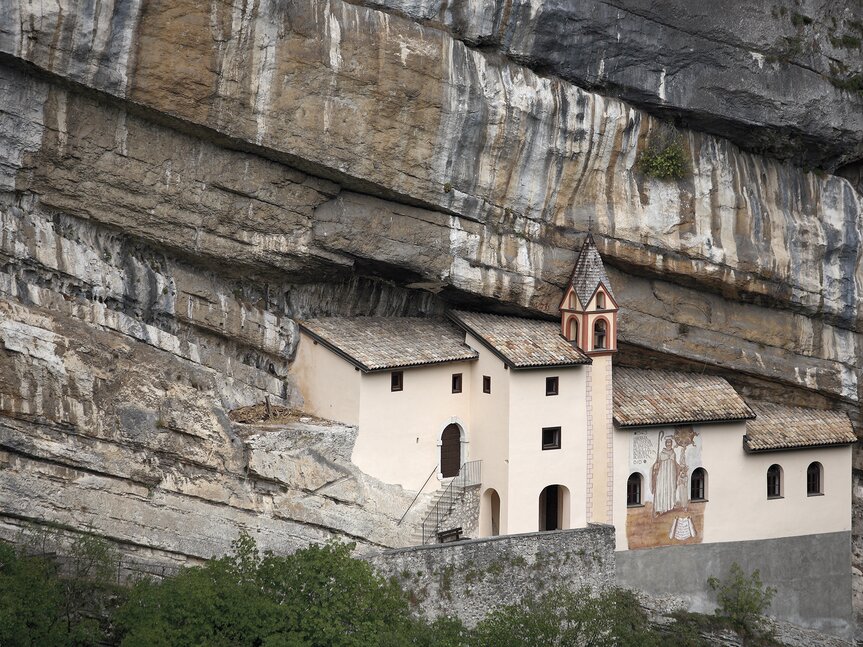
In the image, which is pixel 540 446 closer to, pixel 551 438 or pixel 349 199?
pixel 551 438

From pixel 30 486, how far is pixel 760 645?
21.2m

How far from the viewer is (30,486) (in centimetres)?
3775

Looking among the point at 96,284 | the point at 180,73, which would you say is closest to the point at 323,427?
the point at 96,284

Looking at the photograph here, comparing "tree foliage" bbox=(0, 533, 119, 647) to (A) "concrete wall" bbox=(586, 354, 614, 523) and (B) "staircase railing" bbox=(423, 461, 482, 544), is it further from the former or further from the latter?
(A) "concrete wall" bbox=(586, 354, 614, 523)

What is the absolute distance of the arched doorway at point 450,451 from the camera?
44438mm

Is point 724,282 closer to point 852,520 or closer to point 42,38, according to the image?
point 852,520

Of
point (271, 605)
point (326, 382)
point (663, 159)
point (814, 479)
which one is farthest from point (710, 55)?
point (271, 605)

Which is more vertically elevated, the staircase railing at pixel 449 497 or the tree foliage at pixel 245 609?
the staircase railing at pixel 449 497

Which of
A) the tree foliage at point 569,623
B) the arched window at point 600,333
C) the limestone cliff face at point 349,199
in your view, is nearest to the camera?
the limestone cliff face at point 349,199

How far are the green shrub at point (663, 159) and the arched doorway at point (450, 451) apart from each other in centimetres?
905

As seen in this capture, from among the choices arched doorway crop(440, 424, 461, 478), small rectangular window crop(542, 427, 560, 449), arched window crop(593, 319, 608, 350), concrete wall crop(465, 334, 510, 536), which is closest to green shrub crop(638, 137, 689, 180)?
arched window crop(593, 319, 608, 350)

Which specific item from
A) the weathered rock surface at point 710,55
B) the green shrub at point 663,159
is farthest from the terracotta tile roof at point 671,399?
the weathered rock surface at point 710,55

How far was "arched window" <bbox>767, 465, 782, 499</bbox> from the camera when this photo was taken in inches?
1875

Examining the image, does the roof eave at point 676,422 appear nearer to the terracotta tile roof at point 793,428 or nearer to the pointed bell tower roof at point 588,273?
the terracotta tile roof at point 793,428
